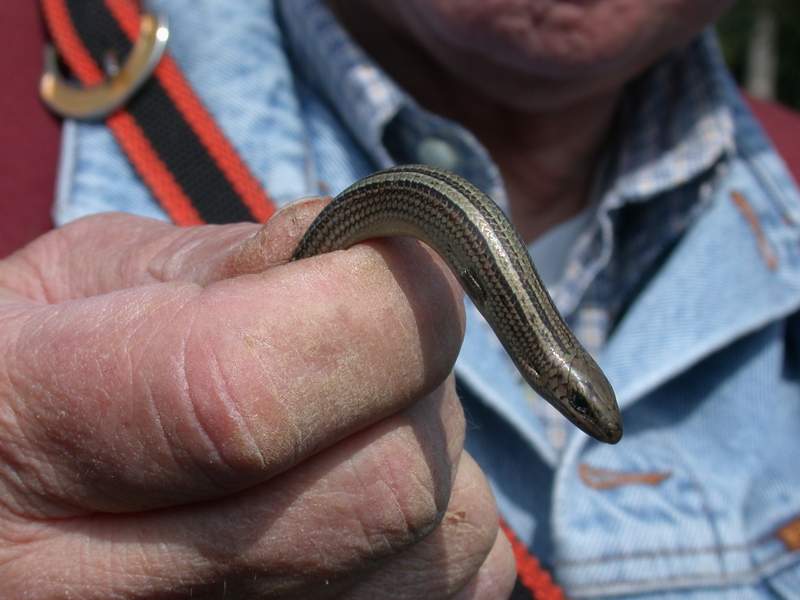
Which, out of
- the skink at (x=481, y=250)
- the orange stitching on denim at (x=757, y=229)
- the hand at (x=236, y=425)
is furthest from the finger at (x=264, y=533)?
the orange stitching on denim at (x=757, y=229)

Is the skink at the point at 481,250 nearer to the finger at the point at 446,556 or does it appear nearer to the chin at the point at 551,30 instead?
the finger at the point at 446,556

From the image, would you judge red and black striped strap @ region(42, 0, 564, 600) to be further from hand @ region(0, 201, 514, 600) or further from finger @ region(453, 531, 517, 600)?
hand @ region(0, 201, 514, 600)

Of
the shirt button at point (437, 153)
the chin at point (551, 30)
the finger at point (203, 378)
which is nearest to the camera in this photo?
the finger at point (203, 378)

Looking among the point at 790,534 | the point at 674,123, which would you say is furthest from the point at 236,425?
the point at 674,123

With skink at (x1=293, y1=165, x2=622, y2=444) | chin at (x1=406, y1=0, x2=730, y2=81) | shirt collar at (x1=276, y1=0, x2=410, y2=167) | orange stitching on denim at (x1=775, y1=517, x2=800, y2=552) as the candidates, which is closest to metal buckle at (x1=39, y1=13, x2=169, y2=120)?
shirt collar at (x1=276, y1=0, x2=410, y2=167)

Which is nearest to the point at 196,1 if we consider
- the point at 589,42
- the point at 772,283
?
the point at 589,42

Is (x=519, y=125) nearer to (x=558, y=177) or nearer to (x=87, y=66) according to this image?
(x=558, y=177)
